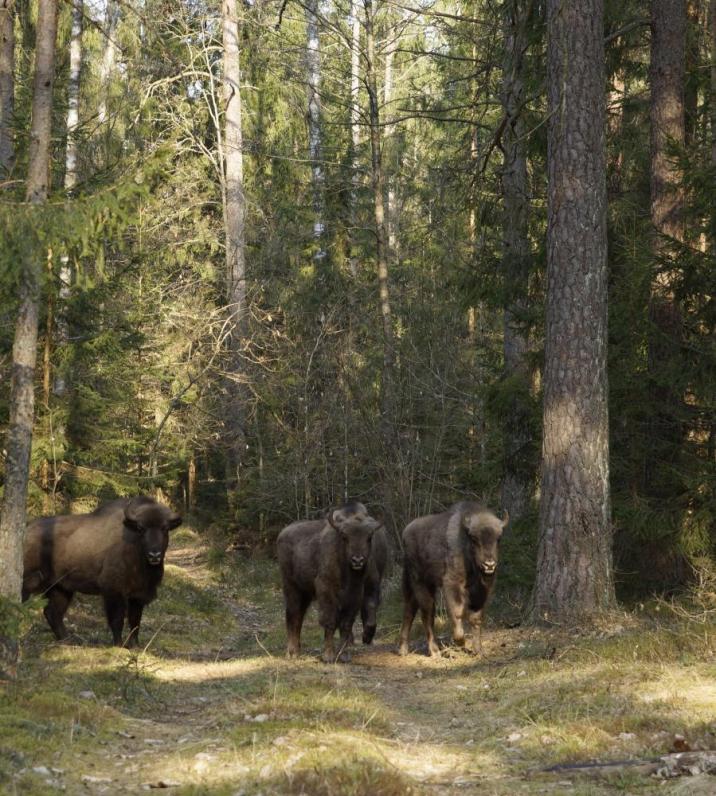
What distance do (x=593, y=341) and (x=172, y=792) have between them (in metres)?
8.27

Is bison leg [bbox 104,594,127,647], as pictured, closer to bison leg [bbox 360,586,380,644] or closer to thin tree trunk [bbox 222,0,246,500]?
bison leg [bbox 360,586,380,644]

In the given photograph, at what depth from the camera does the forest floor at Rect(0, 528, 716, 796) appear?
6832mm

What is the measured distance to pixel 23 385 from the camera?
10578mm

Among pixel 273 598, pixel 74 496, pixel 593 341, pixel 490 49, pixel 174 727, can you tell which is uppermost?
pixel 490 49

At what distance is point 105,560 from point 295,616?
2771 mm

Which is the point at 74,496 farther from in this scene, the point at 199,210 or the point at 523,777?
the point at 199,210

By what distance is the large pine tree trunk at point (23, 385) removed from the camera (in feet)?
34.0

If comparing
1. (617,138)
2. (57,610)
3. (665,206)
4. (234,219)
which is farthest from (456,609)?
(234,219)

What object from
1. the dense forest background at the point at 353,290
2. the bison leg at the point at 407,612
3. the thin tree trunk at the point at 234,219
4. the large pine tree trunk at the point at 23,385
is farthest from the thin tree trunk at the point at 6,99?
the thin tree trunk at the point at 234,219

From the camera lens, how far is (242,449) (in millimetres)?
30750

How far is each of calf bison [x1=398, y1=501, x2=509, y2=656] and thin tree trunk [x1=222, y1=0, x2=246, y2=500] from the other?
1562cm

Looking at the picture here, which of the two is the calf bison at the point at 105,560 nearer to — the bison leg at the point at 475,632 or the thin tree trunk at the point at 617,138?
the bison leg at the point at 475,632

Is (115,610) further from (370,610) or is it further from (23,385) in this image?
(23,385)

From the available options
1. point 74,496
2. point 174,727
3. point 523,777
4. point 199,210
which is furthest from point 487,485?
point 199,210
